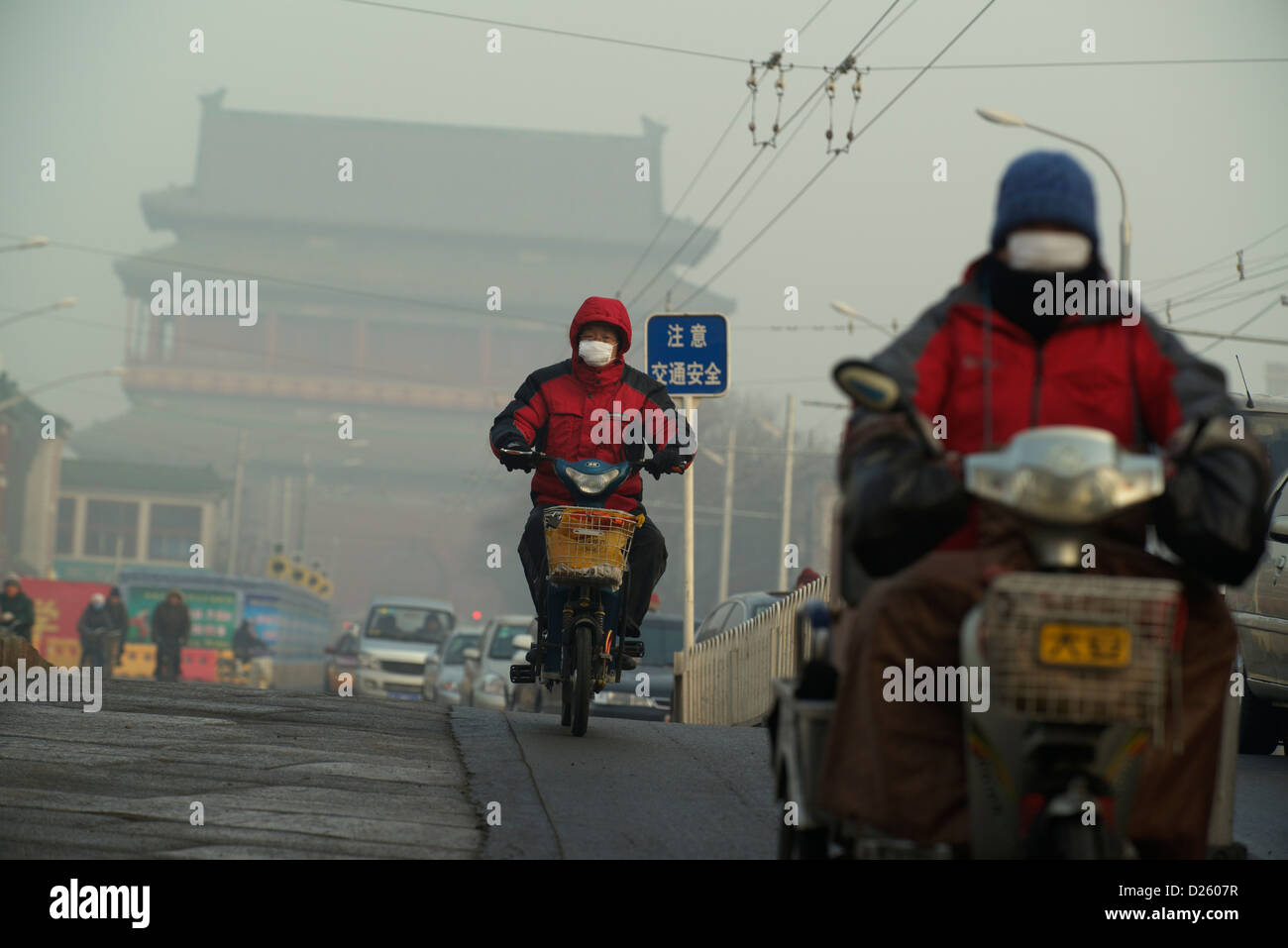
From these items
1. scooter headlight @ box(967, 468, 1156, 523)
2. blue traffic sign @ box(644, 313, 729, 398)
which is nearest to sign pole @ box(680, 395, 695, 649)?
blue traffic sign @ box(644, 313, 729, 398)

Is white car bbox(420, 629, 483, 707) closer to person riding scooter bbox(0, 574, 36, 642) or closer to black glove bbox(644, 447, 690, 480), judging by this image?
person riding scooter bbox(0, 574, 36, 642)

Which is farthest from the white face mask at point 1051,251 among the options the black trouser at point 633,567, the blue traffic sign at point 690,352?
the blue traffic sign at point 690,352

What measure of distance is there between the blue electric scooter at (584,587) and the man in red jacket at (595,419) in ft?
0.33

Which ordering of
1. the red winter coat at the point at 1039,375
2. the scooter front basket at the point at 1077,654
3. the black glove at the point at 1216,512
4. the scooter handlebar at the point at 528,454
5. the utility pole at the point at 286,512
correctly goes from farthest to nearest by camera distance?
the utility pole at the point at 286,512 → the scooter handlebar at the point at 528,454 → the red winter coat at the point at 1039,375 → the black glove at the point at 1216,512 → the scooter front basket at the point at 1077,654

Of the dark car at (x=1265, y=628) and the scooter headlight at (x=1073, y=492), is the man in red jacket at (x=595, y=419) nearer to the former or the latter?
the dark car at (x=1265, y=628)

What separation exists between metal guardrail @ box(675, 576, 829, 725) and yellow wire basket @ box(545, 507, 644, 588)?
479 centimetres

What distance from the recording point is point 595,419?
9.11 m

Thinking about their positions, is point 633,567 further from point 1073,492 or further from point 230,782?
point 1073,492

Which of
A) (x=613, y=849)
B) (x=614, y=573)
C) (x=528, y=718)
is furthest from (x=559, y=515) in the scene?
(x=613, y=849)

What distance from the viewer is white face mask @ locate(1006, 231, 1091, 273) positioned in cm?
375

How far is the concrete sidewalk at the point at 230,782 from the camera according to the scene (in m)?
5.38

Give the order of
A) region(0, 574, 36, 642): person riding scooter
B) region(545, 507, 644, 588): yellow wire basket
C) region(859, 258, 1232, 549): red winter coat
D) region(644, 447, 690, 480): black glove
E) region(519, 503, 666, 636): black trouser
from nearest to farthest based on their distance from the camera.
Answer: region(859, 258, 1232, 549): red winter coat → region(545, 507, 644, 588): yellow wire basket → region(644, 447, 690, 480): black glove → region(519, 503, 666, 636): black trouser → region(0, 574, 36, 642): person riding scooter

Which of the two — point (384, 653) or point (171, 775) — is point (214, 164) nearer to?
point (384, 653)
